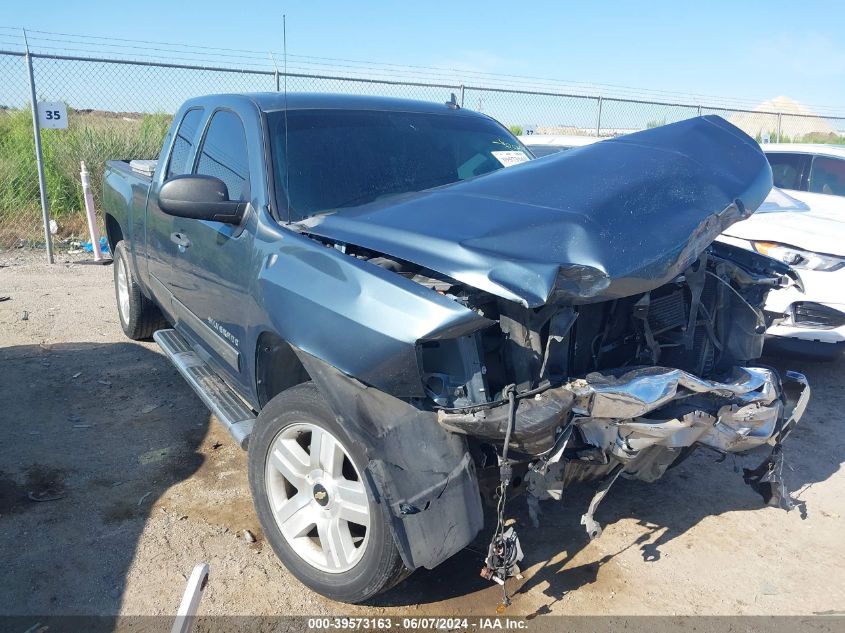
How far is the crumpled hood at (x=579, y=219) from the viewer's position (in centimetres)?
237

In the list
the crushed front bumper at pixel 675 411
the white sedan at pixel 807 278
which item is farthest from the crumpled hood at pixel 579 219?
the white sedan at pixel 807 278

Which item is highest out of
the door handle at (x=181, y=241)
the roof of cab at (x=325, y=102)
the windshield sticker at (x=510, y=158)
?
the roof of cab at (x=325, y=102)

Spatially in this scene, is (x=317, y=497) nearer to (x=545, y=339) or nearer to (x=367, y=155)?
(x=545, y=339)

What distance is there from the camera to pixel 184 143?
4414mm

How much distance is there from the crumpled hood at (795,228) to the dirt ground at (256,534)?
108 cm

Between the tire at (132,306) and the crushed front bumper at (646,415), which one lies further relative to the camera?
the tire at (132,306)

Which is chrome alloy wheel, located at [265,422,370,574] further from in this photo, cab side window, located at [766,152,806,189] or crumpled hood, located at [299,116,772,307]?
cab side window, located at [766,152,806,189]

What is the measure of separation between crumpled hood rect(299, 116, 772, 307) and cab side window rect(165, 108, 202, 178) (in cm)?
162

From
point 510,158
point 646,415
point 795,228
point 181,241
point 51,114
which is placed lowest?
point 646,415

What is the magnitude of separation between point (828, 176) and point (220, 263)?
6.18 m

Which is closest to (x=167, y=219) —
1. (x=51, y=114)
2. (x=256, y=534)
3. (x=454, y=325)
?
(x=256, y=534)

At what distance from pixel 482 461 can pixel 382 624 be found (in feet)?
2.52

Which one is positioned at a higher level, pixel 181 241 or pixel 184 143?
pixel 184 143

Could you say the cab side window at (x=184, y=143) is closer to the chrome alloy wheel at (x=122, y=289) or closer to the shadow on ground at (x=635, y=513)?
the chrome alloy wheel at (x=122, y=289)
